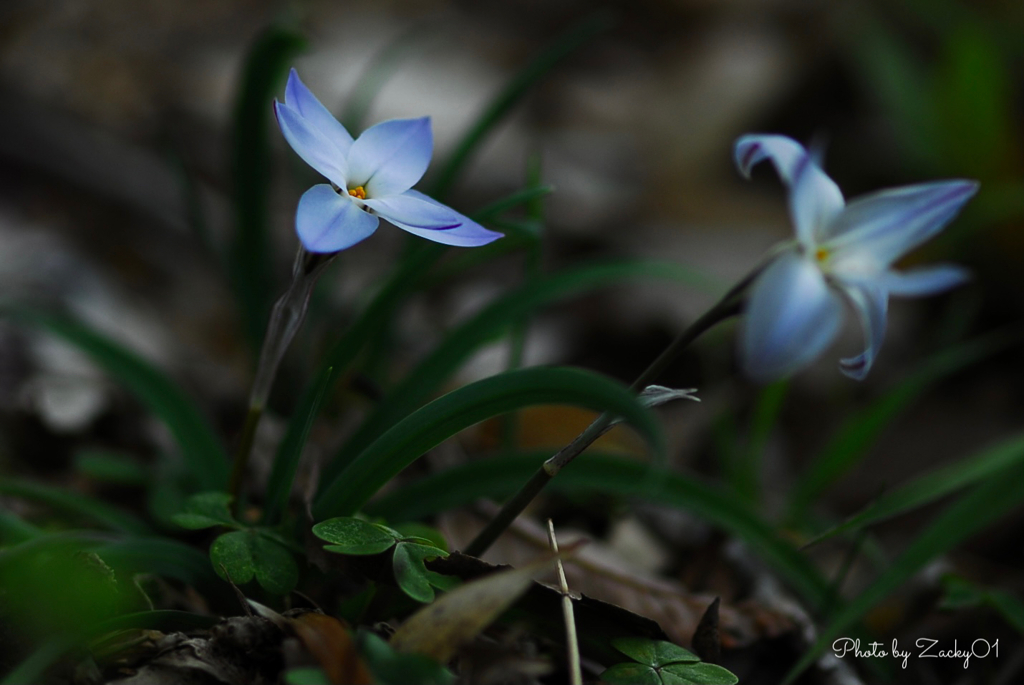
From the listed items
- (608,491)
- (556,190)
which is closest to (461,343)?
(608,491)

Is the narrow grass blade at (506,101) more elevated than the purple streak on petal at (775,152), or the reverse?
the narrow grass blade at (506,101)

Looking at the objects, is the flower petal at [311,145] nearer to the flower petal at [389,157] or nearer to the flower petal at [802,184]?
the flower petal at [389,157]

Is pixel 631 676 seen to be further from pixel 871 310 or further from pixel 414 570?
pixel 871 310

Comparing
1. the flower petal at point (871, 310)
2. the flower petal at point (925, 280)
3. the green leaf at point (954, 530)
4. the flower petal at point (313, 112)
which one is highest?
the flower petal at point (313, 112)

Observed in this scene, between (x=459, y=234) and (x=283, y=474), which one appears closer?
(x=459, y=234)

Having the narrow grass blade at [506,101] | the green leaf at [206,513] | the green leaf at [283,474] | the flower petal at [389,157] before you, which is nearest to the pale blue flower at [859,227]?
the flower petal at [389,157]

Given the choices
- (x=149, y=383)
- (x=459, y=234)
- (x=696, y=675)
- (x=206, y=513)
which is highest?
(x=459, y=234)
